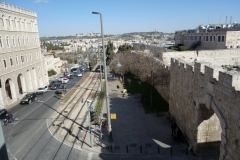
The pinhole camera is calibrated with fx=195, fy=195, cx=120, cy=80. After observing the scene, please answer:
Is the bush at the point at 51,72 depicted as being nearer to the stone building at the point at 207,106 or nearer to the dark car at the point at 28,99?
the dark car at the point at 28,99

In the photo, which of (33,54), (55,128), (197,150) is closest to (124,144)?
(197,150)

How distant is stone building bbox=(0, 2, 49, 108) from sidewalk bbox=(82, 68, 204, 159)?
14649 mm

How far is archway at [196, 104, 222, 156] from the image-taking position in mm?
10836

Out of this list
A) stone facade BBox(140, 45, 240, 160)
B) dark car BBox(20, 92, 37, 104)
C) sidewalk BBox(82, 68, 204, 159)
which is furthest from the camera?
dark car BBox(20, 92, 37, 104)

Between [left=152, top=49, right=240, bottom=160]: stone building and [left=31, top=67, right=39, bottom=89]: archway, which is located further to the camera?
[left=31, top=67, right=39, bottom=89]: archway

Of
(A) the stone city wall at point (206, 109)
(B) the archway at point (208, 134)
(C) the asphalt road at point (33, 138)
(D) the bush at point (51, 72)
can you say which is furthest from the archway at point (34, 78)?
(B) the archway at point (208, 134)

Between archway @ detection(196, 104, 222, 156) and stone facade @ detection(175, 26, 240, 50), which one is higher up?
stone facade @ detection(175, 26, 240, 50)

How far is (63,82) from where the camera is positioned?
38.1 m

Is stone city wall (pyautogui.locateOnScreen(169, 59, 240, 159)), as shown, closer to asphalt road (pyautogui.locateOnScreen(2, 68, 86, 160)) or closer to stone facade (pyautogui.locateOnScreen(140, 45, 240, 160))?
stone facade (pyautogui.locateOnScreen(140, 45, 240, 160))

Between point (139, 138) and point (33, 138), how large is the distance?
7993mm

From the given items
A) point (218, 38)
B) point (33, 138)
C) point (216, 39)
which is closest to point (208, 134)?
point (33, 138)

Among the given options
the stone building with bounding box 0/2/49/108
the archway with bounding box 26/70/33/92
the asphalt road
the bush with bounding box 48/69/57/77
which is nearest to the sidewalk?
the asphalt road

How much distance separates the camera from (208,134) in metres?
11.1

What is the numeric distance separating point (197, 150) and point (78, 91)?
21.8 metres
